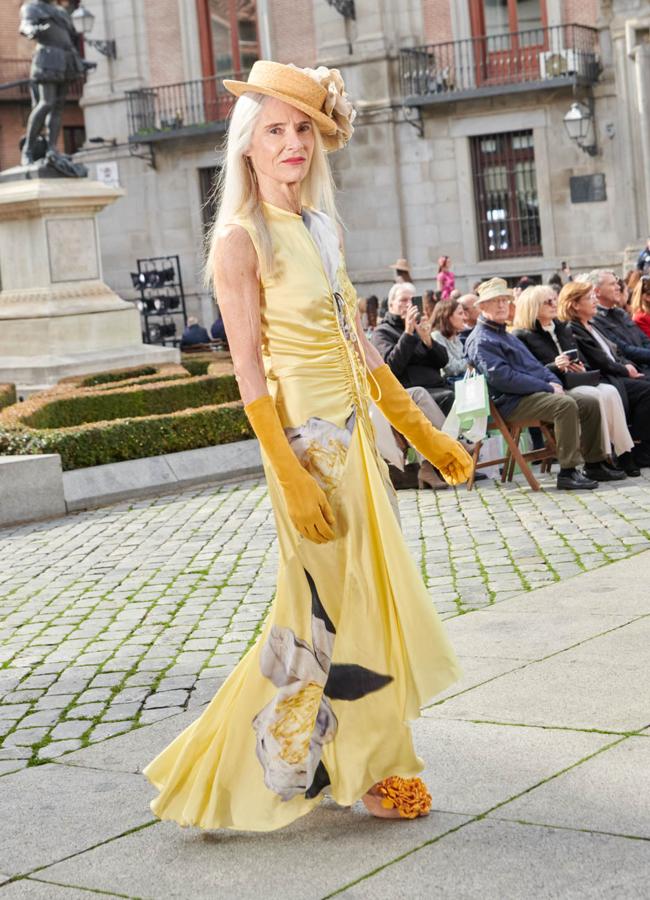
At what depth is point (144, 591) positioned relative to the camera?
800 cm

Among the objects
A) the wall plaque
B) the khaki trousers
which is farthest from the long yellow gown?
the wall plaque

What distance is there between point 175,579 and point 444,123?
22.8 meters

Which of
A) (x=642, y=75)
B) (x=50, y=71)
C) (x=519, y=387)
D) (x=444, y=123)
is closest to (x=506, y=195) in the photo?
(x=444, y=123)

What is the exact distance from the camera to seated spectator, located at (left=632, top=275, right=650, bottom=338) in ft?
43.4

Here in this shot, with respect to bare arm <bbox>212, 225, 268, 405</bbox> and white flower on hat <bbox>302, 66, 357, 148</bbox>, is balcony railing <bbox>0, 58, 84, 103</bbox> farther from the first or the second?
bare arm <bbox>212, 225, 268, 405</bbox>

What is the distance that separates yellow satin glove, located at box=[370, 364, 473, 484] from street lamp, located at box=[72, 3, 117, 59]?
28509 mm

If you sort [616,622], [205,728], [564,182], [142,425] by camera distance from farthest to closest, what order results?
[564,182] < [142,425] < [616,622] < [205,728]

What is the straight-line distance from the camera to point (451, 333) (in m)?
12.2

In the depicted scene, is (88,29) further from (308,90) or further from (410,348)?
(308,90)

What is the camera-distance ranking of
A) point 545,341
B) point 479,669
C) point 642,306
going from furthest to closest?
point 642,306
point 545,341
point 479,669

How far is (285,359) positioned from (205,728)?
100 centimetres

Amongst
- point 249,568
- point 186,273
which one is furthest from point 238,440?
point 186,273

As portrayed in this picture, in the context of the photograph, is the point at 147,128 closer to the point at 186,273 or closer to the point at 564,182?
the point at 186,273

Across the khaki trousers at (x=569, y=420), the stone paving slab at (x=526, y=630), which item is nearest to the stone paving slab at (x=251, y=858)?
the stone paving slab at (x=526, y=630)
